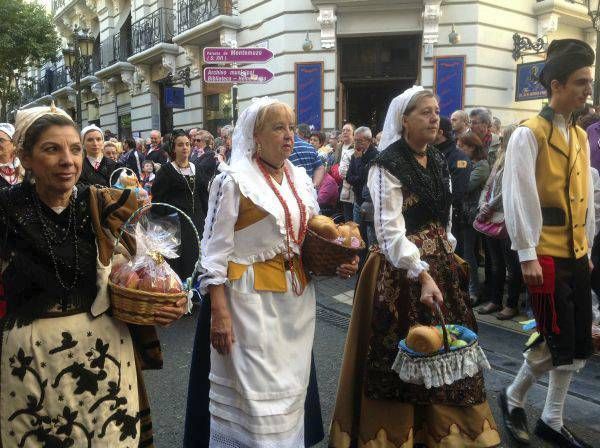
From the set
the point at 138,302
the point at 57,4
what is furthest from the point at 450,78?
the point at 57,4

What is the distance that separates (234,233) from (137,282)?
64cm

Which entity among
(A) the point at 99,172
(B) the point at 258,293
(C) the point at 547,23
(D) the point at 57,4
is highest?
(D) the point at 57,4

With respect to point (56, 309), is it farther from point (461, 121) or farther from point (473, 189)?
point (461, 121)

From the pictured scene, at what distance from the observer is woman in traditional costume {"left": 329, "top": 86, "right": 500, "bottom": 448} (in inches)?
106

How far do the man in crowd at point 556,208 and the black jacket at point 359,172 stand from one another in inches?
156

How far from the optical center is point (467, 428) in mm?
2727

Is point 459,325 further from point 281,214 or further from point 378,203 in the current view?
point 281,214

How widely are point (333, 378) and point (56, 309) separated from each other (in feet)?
8.13

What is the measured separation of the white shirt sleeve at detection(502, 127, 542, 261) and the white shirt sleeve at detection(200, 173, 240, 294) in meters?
1.46

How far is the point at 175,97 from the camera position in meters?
16.9

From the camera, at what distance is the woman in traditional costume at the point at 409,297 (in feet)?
8.87

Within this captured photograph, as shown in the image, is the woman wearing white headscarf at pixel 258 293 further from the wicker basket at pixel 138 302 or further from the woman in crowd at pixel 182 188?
the woman in crowd at pixel 182 188

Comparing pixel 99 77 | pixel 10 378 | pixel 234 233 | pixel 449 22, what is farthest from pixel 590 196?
pixel 99 77

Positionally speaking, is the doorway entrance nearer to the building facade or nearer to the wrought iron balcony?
the building facade
